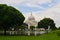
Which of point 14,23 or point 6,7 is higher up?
point 6,7

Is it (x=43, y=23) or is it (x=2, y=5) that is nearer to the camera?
Result: (x=2, y=5)

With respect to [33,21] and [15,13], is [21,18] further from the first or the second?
[33,21]

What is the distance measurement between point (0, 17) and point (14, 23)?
404cm

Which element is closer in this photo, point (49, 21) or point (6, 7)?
point (6, 7)

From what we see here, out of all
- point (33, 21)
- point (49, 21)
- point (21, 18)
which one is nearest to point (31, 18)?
point (33, 21)

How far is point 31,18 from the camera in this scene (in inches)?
4355

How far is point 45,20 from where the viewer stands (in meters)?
116

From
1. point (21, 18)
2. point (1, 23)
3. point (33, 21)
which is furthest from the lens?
point (33, 21)

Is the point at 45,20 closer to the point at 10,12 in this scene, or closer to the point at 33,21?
the point at 33,21

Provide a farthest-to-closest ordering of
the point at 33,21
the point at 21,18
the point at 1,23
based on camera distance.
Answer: the point at 33,21 < the point at 21,18 < the point at 1,23

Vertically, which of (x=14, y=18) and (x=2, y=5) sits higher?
(x=2, y=5)

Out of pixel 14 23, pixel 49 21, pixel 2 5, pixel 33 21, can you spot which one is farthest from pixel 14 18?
pixel 49 21

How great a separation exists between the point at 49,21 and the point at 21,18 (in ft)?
190

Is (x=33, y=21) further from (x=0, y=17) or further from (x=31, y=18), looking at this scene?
(x=0, y=17)
